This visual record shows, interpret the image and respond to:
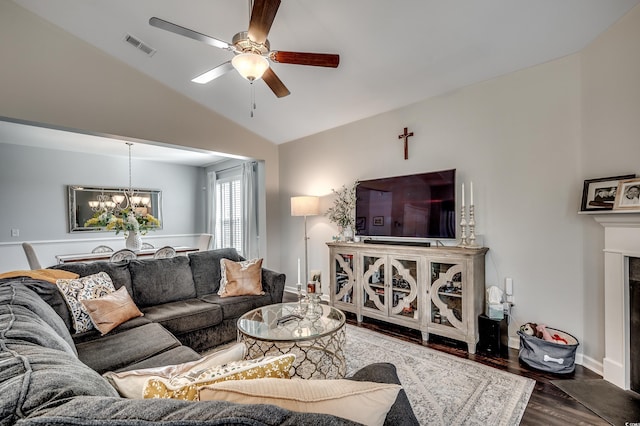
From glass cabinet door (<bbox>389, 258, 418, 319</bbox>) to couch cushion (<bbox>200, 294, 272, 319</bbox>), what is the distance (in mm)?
1472

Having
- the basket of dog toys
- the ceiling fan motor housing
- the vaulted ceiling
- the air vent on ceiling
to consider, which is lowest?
the basket of dog toys

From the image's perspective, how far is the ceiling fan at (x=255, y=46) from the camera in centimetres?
190

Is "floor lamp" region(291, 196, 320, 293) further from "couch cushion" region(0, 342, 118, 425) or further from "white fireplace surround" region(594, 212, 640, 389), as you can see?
"couch cushion" region(0, 342, 118, 425)

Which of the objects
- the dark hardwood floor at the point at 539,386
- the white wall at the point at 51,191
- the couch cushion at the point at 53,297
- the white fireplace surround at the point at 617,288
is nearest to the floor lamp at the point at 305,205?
the dark hardwood floor at the point at 539,386

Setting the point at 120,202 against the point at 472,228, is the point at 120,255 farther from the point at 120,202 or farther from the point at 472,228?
the point at 472,228

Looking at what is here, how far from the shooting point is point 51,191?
535 cm

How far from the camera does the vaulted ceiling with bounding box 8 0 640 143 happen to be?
2.33 metres

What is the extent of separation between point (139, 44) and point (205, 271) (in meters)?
2.66

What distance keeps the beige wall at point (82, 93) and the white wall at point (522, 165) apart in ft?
9.80

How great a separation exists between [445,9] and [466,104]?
1.16m

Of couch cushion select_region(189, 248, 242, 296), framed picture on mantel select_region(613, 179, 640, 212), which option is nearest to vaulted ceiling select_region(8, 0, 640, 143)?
framed picture on mantel select_region(613, 179, 640, 212)

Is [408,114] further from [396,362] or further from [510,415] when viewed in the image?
[510,415]

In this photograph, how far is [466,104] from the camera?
3199mm

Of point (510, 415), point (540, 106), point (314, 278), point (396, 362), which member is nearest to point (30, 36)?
point (314, 278)
